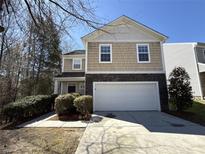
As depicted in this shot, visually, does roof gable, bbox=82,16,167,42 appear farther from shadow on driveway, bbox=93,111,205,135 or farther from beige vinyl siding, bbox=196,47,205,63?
beige vinyl siding, bbox=196,47,205,63

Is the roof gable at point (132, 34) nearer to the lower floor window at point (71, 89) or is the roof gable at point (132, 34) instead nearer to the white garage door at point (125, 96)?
the white garage door at point (125, 96)

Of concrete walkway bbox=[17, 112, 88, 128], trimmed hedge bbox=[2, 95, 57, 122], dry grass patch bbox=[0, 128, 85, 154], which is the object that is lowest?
dry grass patch bbox=[0, 128, 85, 154]

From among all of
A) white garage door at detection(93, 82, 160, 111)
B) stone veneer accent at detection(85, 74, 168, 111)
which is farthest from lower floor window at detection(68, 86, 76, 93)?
white garage door at detection(93, 82, 160, 111)

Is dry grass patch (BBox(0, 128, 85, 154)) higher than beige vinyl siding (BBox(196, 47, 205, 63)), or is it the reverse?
beige vinyl siding (BBox(196, 47, 205, 63))

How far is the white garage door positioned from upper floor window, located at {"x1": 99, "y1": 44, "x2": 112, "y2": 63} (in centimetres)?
192

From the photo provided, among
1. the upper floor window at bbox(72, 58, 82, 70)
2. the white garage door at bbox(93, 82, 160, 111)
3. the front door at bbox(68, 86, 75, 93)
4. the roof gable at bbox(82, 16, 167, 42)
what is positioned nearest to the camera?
the white garage door at bbox(93, 82, 160, 111)

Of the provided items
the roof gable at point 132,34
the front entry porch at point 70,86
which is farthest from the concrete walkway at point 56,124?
the front entry porch at point 70,86

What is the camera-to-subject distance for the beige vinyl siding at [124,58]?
12.2m

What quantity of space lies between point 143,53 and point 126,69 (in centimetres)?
202

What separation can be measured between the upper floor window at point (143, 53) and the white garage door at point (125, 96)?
1.91 metres

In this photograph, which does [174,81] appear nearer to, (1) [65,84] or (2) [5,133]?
(2) [5,133]

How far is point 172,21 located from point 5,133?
32.8 feet

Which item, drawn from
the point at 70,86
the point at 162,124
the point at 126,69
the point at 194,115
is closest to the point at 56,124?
the point at 162,124

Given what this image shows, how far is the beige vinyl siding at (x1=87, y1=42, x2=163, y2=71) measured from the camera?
1223 centimetres
